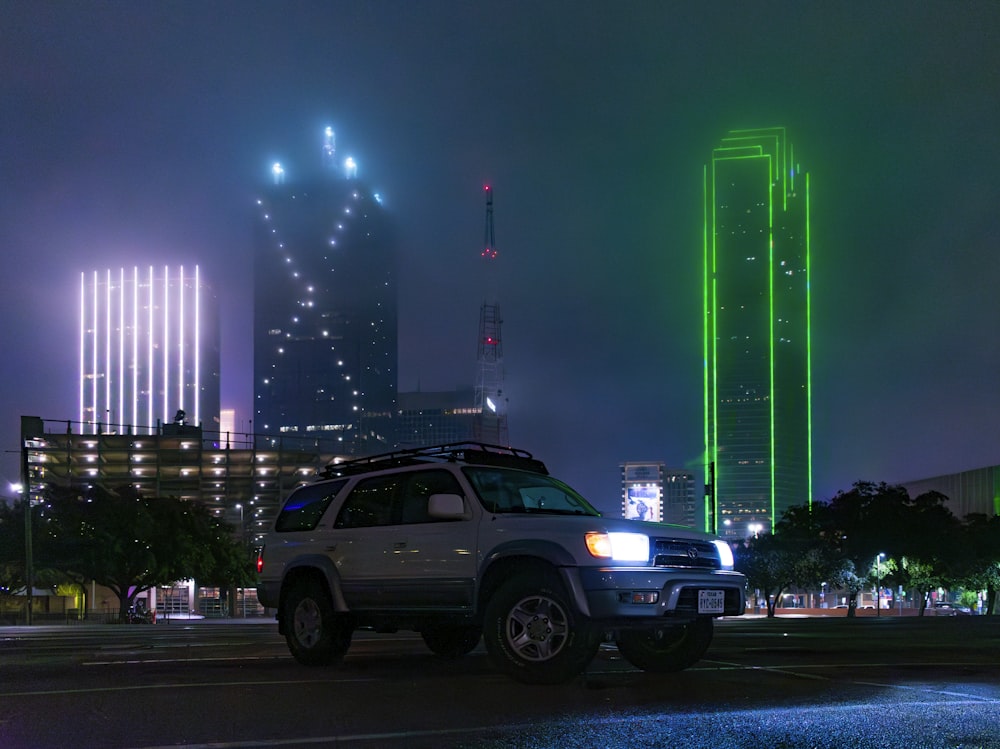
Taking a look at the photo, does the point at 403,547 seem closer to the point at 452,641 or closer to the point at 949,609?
the point at 452,641

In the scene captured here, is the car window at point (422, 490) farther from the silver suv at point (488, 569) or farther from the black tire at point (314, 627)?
the black tire at point (314, 627)

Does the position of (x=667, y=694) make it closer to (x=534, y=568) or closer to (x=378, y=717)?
(x=534, y=568)

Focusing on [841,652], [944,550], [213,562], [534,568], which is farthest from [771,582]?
[534,568]

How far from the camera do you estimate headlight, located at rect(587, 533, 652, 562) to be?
7652 mm

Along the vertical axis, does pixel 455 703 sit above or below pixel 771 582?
above

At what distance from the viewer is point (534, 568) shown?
7953mm

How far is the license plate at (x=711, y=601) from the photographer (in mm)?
7980

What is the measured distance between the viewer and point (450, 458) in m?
9.30

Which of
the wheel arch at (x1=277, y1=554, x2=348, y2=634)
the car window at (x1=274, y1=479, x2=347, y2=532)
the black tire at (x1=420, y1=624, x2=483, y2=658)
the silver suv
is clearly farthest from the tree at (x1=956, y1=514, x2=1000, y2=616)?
the wheel arch at (x1=277, y1=554, x2=348, y2=634)

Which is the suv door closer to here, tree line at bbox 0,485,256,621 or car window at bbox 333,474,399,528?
car window at bbox 333,474,399,528

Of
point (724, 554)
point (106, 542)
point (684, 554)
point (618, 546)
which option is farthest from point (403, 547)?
point (106, 542)

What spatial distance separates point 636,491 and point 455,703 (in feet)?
399

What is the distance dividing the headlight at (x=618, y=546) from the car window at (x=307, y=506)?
3.21 metres

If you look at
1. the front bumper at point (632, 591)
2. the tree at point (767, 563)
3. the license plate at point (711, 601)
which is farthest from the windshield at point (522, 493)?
the tree at point (767, 563)
